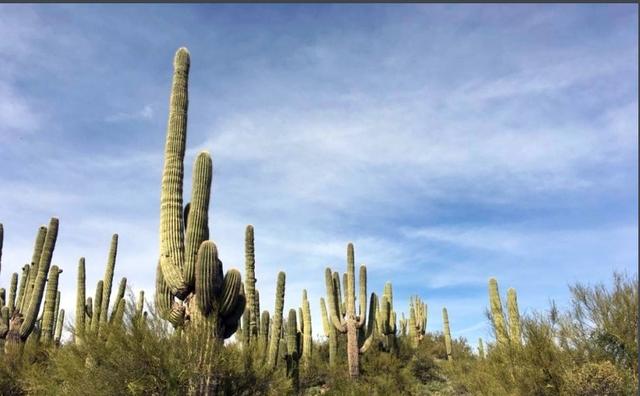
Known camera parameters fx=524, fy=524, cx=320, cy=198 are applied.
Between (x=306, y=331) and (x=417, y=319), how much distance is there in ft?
38.5

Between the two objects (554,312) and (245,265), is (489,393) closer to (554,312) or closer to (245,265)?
(554,312)

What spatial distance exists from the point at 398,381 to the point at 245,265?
1170 cm

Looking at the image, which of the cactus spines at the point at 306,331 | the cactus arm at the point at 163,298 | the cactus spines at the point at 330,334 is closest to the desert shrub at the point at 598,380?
the cactus arm at the point at 163,298

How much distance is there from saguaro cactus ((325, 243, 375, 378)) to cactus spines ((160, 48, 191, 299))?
11.3 m

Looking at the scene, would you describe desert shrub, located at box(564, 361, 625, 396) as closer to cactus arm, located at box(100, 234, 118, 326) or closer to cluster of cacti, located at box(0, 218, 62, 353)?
cactus arm, located at box(100, 234, 118, 326)

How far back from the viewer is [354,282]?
21891mm

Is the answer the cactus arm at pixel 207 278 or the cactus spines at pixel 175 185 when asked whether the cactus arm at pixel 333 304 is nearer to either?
the cactus spines at pixel 175 185

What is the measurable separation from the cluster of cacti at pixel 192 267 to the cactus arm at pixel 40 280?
939 cm

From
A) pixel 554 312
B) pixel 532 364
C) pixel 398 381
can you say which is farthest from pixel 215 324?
pixel 398 381

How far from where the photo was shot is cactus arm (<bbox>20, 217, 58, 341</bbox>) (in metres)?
18.1

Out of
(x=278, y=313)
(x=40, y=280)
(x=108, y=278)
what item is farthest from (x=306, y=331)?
(x=40, y=280)

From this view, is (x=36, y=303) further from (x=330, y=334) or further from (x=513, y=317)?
(x=513, y=317)

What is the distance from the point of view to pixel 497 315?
706 inches

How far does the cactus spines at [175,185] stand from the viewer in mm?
10992
